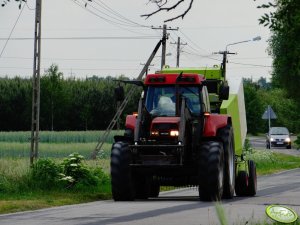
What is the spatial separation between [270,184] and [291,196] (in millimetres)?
7293

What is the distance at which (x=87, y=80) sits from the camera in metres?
112

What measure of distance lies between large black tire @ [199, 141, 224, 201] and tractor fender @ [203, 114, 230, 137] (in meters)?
0.71

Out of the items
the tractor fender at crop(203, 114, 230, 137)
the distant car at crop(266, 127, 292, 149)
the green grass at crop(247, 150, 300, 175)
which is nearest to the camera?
the tractor fender at crop(203, 114, 230, 137)

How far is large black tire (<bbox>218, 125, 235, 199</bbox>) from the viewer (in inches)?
885

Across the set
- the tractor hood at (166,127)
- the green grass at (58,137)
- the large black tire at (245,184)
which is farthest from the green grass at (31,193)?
the green grass at (58,137)

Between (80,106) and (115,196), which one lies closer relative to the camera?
(115,196)

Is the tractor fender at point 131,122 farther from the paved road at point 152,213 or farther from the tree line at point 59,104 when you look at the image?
the tree line at point 59,104

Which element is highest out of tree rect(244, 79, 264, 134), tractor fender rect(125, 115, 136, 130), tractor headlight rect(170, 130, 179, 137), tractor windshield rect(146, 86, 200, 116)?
tree rect(244, 79, 264, 134)

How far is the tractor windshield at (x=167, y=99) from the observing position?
73.1 feet

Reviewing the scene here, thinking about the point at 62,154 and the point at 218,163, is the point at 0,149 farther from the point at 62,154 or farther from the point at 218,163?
the point at 218,163

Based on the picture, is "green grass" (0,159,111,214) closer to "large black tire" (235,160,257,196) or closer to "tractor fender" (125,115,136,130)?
"tractor fender" (125,115,136,130)

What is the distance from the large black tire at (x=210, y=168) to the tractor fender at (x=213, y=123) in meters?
0.71

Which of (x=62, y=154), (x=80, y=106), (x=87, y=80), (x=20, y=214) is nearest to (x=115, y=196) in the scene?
A: (x=20, y=214)

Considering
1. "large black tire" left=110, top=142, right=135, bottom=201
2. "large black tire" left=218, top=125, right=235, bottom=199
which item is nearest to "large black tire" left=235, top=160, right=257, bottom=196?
"large black tire" left=218, top=125, right=235, bottom=199
